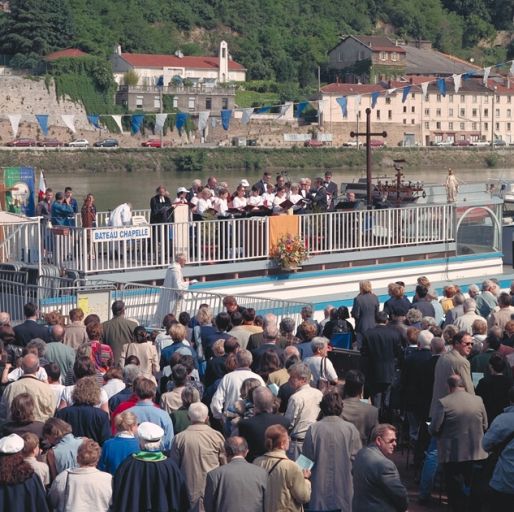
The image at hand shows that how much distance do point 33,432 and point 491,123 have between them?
124389mm

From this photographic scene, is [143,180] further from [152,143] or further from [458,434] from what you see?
[458,434]

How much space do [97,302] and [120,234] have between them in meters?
1.74

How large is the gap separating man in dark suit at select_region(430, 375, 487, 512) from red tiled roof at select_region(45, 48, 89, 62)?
4289 inches

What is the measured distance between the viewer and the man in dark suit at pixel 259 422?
8.13 metres

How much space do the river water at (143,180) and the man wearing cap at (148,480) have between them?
4651 cm

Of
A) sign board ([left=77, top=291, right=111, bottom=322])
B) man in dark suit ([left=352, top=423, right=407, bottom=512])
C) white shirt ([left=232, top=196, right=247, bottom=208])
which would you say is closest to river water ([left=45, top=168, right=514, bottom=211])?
white shirt ([left=232, top=196, right=247, bottom=208])

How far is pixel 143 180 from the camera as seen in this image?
86750 mm

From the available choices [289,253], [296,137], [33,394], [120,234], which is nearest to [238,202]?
[289,253]

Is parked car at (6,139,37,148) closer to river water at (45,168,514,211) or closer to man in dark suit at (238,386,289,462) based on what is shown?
river water at (45,168,514,211)

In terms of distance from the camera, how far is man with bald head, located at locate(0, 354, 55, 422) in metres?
8.89

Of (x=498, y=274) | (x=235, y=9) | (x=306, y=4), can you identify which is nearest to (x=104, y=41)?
(x=235, y=9)

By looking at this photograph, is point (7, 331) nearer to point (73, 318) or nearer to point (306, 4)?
point (73, 318)

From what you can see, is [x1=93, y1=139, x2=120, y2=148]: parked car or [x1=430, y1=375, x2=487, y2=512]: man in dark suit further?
[x1=93, y1=139, x2=120, y2=148]: parked car

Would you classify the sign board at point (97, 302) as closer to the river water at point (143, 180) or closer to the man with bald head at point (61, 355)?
the man with bald head at point (61, 355)
